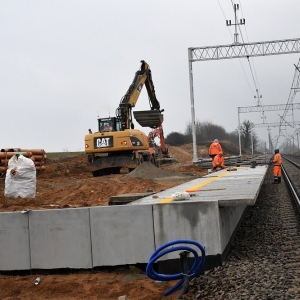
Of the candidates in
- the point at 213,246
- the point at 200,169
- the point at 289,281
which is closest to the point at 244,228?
the point at 213,246

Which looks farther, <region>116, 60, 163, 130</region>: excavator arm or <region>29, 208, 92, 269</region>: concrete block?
<region>116, 60, 163, 130</region>: excavator arm

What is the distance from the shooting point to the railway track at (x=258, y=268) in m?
4.95

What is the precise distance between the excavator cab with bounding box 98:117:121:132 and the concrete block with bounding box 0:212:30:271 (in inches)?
575

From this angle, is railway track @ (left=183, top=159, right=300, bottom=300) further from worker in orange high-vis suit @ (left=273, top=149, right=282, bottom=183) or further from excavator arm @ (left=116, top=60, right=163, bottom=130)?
excavator arm @ (left=116, top=60, right=163, bottom=130)

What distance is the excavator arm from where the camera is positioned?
837 inches

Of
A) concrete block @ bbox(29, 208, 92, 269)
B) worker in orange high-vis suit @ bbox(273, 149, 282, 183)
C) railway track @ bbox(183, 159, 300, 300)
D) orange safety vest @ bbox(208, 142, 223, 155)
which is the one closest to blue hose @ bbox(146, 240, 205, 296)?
railway track @ bbox(183, 159, 300, 300)

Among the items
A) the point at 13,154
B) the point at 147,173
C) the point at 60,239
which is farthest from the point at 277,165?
the point at 60,239

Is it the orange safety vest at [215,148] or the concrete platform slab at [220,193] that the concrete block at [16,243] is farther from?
the orange safety vest at [215,148]

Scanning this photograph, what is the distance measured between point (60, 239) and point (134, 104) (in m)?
16.3

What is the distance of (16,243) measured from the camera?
6.50 metres

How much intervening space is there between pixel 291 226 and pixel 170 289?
4.74 metres

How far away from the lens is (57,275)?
20.9 ft

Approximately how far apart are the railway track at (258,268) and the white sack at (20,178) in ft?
16.8

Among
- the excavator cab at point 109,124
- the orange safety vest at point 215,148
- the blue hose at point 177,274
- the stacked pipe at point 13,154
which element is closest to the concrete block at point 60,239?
the blue hose at point 177,274
